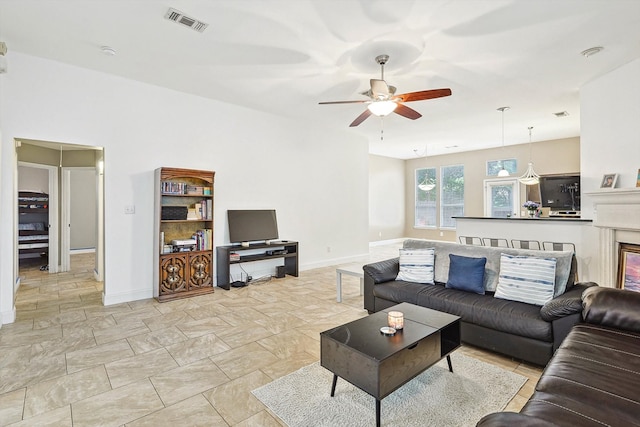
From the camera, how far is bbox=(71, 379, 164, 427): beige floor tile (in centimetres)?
196

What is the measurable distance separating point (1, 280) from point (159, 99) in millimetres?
2934

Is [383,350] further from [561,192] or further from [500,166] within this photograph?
[500,166]

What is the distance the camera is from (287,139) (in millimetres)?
6254

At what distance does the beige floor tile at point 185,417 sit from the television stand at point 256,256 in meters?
2.94

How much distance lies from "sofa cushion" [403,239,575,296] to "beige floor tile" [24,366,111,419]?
127 inches

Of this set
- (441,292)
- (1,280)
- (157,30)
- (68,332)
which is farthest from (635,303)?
(1,280)

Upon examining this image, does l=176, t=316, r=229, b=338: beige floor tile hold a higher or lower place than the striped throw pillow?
lower

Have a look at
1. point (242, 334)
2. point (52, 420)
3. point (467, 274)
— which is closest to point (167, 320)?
point (242, 334)

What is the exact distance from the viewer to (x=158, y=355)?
2.82 meters

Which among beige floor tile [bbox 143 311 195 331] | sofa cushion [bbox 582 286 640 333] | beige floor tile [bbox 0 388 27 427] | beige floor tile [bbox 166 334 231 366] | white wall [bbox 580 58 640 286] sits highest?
white wall [bbox 580 58 640 286]

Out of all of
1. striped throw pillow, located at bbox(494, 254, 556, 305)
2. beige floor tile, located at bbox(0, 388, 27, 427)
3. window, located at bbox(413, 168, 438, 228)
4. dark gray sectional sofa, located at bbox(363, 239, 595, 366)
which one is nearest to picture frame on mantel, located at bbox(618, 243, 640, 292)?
dark gray sectional sofa, located at bbox(363, 239, 595, 366)

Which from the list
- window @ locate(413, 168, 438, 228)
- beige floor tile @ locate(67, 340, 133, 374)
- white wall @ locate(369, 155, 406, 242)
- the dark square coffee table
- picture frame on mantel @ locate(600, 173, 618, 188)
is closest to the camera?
the dark square coffee table

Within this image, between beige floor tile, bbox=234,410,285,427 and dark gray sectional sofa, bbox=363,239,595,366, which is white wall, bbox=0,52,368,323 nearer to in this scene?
dark gray sectional sofa, bbox=363,239,595,366

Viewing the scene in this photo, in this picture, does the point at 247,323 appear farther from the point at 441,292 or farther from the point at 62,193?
the point at 62,193
